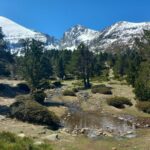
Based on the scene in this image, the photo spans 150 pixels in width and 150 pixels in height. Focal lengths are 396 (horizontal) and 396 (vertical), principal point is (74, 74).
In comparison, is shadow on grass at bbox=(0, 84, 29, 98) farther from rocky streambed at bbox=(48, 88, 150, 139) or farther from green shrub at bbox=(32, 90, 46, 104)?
rocky streambed at bbox=(48, 88, 150, 139)

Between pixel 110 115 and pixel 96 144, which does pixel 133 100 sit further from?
→ pixel 96 144

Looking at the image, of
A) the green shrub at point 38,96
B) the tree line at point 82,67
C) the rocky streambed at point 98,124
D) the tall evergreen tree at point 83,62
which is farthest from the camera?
the tall evergreen tree at point 83,62

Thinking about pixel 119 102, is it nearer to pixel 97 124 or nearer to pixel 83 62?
pixel 97 124

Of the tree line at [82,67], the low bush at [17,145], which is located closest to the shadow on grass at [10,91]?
the tree line at [82,67]

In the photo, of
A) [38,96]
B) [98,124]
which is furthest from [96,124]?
[38,96]

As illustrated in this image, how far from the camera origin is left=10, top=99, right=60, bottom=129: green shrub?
125 feet

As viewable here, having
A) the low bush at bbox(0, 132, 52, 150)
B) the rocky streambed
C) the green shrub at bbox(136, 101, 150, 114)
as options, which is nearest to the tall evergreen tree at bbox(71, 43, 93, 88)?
the rocky streambed

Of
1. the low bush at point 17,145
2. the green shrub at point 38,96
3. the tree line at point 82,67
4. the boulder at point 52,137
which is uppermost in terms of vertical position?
the tree line at point 82,67

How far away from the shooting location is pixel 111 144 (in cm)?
2977

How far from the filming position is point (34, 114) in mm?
38594

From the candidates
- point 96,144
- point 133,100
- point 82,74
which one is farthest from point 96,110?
point 82,74

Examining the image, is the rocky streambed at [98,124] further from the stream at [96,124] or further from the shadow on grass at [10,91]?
the shadow on grass at [10,91]

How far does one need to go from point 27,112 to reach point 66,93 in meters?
34.9

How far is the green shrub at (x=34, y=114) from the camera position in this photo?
125 ft
